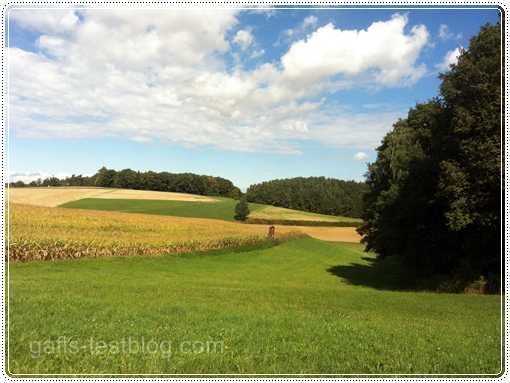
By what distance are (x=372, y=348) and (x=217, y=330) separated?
283cm

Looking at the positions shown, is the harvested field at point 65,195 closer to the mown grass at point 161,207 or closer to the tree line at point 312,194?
the mown grass at point 161,207

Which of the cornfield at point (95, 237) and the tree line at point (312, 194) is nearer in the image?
the cornfield at point (95, 237)

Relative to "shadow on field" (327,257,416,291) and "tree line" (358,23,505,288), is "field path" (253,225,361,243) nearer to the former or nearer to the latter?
"shadow on field" (327,257,416,291)

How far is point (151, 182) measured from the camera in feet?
329

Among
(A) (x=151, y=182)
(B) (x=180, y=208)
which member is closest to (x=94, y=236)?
(B) (x=180, y=208)

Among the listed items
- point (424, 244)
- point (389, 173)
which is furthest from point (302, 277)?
point (389, 173)

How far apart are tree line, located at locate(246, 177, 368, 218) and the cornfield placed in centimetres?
6010

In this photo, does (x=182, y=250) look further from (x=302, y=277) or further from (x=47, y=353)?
(x=47, y=353)

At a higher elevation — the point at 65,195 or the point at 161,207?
the point at 65,195

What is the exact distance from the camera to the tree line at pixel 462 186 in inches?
610

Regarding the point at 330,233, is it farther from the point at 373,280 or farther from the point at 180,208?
the point at 373,280

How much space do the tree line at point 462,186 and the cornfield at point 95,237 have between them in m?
16.9

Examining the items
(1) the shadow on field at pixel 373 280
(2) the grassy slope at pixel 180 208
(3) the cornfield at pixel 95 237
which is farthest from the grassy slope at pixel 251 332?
(2) the grassy slope at pixel 180 208

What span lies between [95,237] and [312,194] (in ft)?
272
